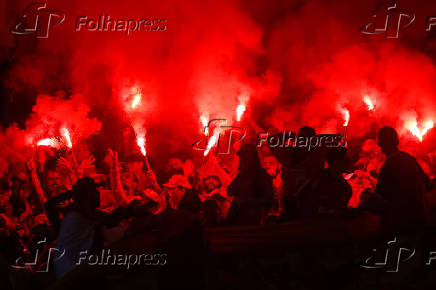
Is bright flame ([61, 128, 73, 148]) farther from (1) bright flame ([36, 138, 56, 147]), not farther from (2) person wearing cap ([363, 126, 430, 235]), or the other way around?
(2) person wearing cap ([363, 126, 430, 235])

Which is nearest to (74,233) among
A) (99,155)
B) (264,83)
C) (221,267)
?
(221,267)

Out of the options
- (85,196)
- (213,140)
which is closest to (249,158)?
(85,196)

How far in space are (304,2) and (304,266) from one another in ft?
41.1

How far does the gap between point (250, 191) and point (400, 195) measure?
1.26m

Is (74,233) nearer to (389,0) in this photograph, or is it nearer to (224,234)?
(224,234)

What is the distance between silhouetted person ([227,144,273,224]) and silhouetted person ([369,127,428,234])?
98cm

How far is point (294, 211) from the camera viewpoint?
4.31 meters

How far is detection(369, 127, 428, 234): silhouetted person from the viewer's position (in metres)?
3.72

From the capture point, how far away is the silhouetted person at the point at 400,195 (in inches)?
146

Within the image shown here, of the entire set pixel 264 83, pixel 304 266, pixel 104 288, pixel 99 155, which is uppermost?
pixel 264 83

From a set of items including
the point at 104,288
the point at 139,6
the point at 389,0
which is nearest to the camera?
the point at 104,288

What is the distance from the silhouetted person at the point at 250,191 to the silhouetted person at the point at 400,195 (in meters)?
0.98

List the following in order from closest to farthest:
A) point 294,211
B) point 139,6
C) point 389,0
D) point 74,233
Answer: point 74,233 < point 294,211 < point 389,0 < point 139,6

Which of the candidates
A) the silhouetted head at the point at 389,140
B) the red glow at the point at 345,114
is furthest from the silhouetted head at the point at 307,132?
the red glow at the point at 345,114
